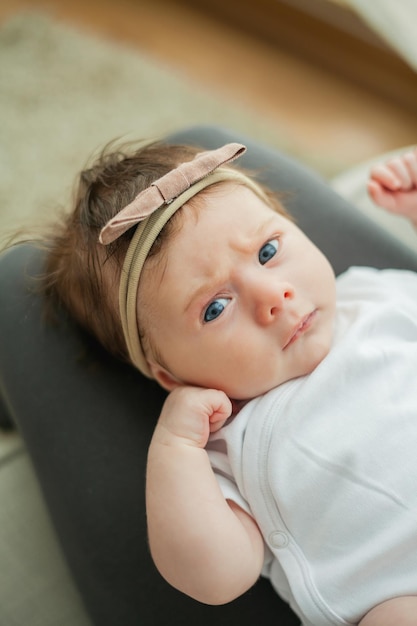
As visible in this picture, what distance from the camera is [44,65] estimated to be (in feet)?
6.96

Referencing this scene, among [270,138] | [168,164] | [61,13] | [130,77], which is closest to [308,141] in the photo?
[270,138]

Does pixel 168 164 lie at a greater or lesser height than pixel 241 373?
greater

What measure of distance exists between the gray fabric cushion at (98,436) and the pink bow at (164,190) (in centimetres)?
28

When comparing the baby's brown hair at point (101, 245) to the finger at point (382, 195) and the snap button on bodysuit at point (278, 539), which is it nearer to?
the finger at point (382, 195)

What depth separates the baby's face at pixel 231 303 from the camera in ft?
2.73

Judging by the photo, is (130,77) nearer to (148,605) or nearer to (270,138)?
(270,138)

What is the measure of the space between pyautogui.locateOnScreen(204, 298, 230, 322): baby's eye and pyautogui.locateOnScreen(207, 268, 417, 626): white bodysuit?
5.3 inches

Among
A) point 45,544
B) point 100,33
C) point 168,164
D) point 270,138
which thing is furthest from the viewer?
point 100,33

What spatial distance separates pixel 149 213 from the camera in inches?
32.1

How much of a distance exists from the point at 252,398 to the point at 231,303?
0.48ft

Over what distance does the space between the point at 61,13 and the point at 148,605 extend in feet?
6.72

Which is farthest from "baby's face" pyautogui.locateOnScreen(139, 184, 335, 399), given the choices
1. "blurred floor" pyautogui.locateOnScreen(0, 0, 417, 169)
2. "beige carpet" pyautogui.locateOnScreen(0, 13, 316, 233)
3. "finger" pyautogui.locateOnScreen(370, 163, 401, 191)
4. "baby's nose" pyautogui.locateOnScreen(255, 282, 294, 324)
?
"blurred floor" pyautogui.locateOnScreen(0, 0, 417, 169)

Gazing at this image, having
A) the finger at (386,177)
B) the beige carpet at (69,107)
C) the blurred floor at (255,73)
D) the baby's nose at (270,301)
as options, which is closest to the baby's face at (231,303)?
the baby's nose at (270,301)

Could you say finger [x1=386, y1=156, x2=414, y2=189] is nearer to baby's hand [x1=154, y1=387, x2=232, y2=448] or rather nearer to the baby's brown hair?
the baby's brown hair
